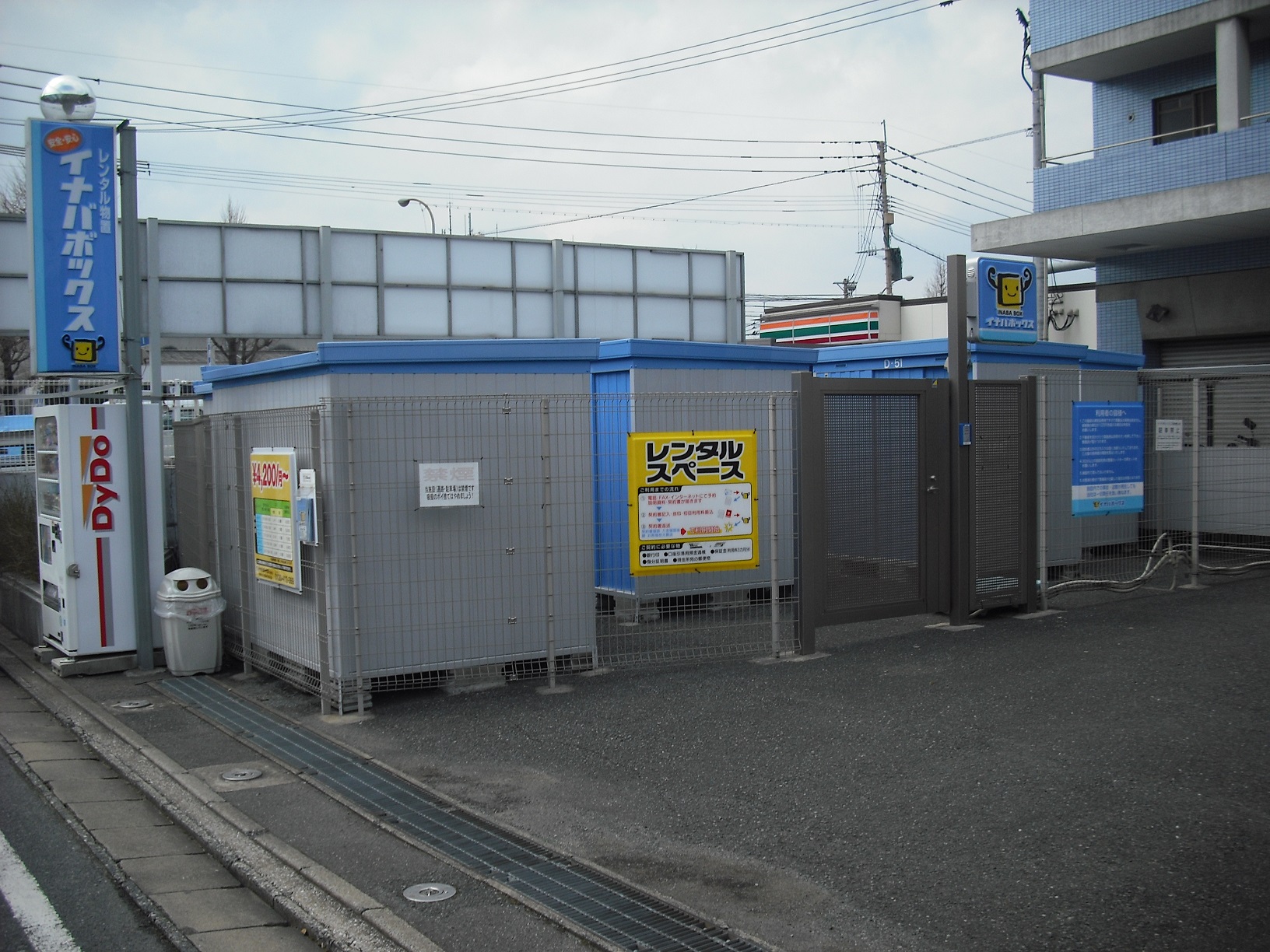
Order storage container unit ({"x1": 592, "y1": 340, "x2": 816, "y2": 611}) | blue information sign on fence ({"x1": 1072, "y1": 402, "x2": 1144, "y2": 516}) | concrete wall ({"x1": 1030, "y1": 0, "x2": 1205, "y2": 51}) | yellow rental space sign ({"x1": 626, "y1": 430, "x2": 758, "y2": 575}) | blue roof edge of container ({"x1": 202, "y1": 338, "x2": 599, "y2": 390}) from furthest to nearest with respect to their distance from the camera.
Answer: concrete wall ({"x1": 1030, "y1": 0, "x2": 1205, "y2": 51}), blue information sign on fence ({"x1": 1072, "y1": 402, "x2": 1144, "y2": 516}), storage container unit ({"x1": 592, "y1": 340, "x2": 816, "y2": 611}), yellow rental space sign ({"x1": 626, "y1": 430, "x2": 758, "y2": 575}), blue roof edge of container ({"x1": 202, "y1": 338, "x2": 599, "y2": 390})

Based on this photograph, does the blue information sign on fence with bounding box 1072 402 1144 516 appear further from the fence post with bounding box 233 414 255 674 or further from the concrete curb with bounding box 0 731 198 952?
the concrete curb with bounding box 0 731 198 952

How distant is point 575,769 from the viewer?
629 cm

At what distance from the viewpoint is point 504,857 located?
5039mm

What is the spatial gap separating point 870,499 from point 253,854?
5920mm

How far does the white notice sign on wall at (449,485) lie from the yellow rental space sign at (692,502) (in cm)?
120

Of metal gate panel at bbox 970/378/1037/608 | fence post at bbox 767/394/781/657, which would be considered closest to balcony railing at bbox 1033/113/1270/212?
metal gate panel at bbox 970/378/1037/608

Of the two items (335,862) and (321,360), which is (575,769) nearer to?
(335,862)

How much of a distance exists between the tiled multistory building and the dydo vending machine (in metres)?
13.6

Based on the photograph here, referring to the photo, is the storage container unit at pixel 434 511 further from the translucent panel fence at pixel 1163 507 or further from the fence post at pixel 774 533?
the translucent panel fence at pixel 1163 507

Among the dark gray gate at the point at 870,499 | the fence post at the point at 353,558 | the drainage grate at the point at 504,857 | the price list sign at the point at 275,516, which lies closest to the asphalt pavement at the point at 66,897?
the drainage grate at the point at 504,857

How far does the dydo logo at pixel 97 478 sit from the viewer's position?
9281mm

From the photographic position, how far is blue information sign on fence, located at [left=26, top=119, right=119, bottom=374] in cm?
902

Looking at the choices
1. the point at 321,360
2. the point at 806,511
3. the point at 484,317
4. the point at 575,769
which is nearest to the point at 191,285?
the point at 484,317

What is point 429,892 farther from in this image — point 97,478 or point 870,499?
point 97,478
